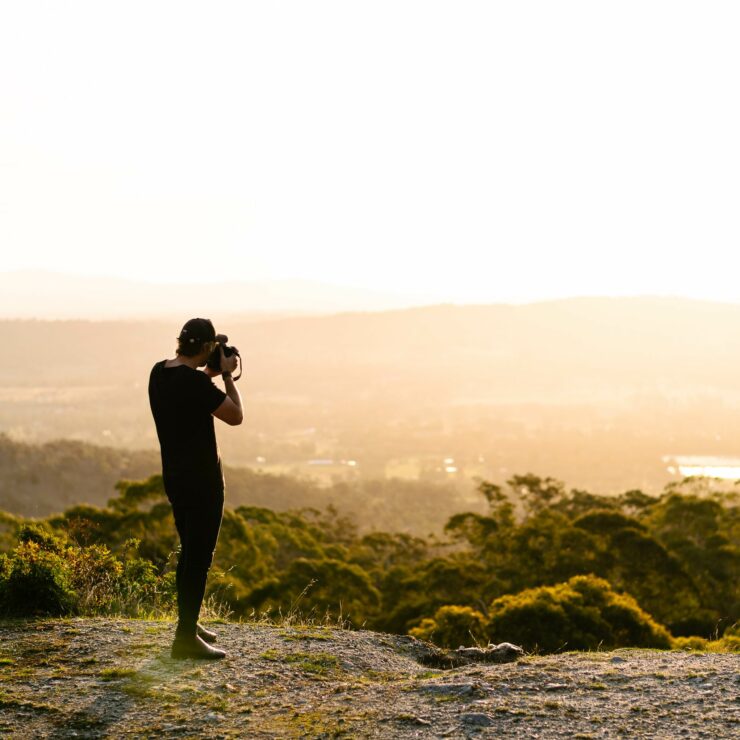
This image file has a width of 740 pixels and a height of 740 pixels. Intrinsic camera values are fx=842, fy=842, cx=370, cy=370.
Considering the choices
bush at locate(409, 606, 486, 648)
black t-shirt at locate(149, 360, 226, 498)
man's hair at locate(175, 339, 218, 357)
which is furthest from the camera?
bush at locate(409, 606, 486, 648)

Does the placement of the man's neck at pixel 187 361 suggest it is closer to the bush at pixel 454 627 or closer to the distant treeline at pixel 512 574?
the distant treeline at pixel 512 574

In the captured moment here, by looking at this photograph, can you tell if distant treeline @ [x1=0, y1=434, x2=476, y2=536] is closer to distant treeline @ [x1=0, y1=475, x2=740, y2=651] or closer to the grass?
distant treeline @ [x1=0, y1=475, x2=740, y2=651]

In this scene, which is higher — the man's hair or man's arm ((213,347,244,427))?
the man's hair

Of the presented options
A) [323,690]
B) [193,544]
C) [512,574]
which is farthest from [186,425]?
[512,574]

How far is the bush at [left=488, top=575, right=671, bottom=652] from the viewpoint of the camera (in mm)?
14828

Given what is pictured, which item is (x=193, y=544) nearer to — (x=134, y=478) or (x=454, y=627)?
(x=454, y=627)

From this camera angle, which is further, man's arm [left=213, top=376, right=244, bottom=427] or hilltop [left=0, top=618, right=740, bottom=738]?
man's arm [left=213, top=376, right=244, bottom=427]

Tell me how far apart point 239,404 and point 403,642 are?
268cm

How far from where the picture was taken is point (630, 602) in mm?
16203

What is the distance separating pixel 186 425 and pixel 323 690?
177 cm

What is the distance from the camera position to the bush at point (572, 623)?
1483cm

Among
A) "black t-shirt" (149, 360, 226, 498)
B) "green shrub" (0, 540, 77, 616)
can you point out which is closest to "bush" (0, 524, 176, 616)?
"green shrub" (0, 540, 77, 616)

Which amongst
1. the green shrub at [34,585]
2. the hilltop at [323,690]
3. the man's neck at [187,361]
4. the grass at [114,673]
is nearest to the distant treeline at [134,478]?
the green shrub at [34,585]

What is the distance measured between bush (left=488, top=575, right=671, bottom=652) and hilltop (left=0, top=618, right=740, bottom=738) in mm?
9085
